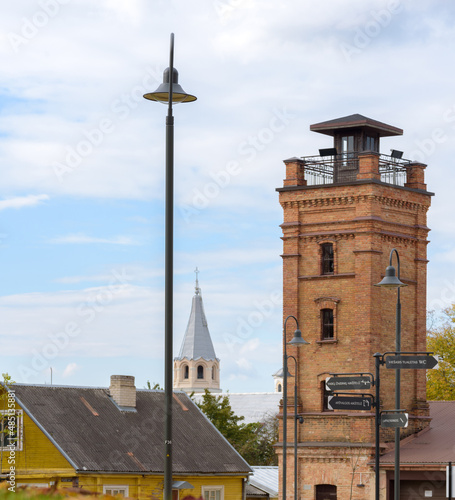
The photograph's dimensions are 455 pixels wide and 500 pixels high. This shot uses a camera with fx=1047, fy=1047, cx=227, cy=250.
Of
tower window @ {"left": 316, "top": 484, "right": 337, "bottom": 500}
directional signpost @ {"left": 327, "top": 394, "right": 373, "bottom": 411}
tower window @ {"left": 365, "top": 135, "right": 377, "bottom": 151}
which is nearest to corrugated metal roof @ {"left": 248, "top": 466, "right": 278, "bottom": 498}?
tower window @ {"left": 316, "top": 484, "right": 337, "bottom": 500}

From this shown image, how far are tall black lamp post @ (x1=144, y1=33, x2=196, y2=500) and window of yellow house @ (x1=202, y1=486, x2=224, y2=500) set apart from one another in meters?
30.9

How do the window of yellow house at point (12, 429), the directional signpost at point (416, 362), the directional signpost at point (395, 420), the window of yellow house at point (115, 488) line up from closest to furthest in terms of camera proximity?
the directional signpost at point (416, 362) < the directional signpost at point (395, 420) < the window of yellow house at point (12, 429) < the window of yellow house at point (115, 488)

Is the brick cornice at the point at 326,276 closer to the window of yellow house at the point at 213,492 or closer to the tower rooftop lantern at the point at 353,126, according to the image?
the tower rooftop lantern at the point at 353,126

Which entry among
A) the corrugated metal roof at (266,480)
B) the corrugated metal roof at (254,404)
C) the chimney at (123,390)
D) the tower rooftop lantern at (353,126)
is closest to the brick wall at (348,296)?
the tower rooftop lantern at (353,126)

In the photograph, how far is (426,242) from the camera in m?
47.8

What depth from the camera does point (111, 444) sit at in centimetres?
4316

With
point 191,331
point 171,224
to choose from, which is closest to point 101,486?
point 171,224

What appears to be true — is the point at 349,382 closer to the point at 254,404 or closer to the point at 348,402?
the point at 348,402

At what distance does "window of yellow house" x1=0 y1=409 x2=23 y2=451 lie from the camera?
4007cm

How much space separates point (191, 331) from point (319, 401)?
9798 centimetres

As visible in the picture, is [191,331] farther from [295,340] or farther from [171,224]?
[171,224]

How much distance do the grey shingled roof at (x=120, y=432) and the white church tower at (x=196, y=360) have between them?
301 feet

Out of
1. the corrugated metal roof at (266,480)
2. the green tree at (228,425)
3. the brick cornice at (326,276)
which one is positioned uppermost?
the brick cornice at (326,276)

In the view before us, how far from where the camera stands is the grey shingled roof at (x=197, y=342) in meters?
141
